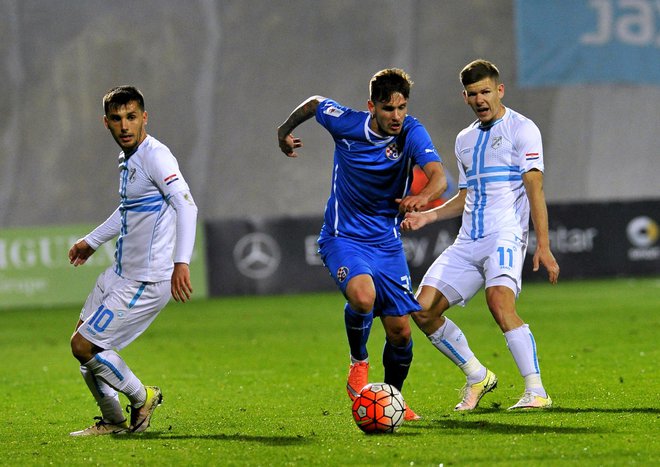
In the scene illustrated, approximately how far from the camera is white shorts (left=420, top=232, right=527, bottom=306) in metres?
7.41

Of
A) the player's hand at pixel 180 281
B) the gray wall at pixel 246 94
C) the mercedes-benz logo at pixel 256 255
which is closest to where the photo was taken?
the player's hand at pixel 180 281

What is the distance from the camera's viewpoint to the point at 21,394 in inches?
360

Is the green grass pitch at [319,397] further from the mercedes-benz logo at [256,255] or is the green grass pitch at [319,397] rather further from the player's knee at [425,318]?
the mercedes-benz logo at [256,255]

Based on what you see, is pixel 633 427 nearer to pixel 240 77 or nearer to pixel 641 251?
pixel 641 251

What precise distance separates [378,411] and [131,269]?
1.56 m

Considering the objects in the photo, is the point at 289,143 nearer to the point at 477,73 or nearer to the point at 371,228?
the point at 371,228

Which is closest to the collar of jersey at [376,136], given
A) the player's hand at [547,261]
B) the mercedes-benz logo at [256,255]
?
the player's hand at [547,261]

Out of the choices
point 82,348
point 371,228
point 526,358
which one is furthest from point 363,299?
point 82,348

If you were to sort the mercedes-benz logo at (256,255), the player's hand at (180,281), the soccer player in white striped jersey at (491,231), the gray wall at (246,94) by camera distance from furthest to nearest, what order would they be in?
the gray wall at (246,94) < the mercedes-benz logo at (256,255) < the soccer player in white striped jersey at (491,231) < the player's hand at (180,281)

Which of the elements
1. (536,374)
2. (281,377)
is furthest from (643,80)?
(536,374)

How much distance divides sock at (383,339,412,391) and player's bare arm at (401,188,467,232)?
29.1 inches

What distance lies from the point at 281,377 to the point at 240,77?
595 inches

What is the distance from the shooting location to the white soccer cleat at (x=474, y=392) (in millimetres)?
7453

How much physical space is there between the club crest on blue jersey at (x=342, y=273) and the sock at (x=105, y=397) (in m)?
1.42
